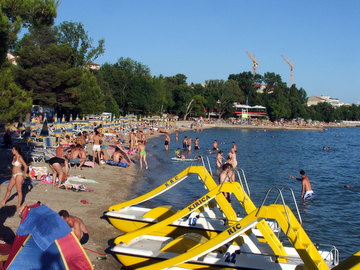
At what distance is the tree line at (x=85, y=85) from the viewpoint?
1287cm

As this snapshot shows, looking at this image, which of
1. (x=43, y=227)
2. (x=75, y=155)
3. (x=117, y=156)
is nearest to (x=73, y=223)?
(x=43, y=227)

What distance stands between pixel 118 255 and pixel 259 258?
2.53 metres

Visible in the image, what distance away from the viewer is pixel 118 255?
7.39m

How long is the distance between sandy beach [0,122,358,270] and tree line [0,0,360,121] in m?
2.40

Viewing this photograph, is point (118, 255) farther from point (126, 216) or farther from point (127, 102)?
point (127, 102)

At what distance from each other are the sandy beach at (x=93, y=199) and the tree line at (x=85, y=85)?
94.5 inches

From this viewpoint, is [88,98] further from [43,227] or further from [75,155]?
[43,227]

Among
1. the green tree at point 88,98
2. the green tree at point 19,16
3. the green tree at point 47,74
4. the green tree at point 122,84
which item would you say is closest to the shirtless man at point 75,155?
the green tree at point 19,16

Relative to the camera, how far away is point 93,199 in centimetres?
1217

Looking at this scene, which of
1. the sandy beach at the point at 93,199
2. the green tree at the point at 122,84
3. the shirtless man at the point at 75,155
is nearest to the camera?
the sandy beach at the point at 93,199

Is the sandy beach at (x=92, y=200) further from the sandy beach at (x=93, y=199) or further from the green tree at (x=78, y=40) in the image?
the green tree at (x=78, y=40)

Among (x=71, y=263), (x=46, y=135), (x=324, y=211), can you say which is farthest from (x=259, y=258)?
(x=46, y=135)

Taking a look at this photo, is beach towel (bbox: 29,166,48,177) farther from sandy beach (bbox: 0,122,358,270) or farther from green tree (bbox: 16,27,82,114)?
green tree (bbox: 16,27,82,114)

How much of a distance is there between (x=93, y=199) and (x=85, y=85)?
31.4 meters
